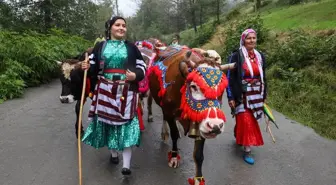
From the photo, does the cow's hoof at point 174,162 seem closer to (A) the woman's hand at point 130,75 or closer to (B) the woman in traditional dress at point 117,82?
(B) the woman in traditional dress at point 117,82

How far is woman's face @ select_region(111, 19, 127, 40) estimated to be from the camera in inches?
148

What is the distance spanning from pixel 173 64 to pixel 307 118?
429 centimetres

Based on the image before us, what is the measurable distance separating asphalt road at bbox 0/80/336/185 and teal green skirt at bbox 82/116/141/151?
1.46ft

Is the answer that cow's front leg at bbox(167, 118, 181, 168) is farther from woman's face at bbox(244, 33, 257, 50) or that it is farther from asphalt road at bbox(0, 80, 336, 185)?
woman's face at bbox(244, 33, 257, 50)

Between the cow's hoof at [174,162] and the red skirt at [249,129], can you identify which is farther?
the red skirt at [249,129]

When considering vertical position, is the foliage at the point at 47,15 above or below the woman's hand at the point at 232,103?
above

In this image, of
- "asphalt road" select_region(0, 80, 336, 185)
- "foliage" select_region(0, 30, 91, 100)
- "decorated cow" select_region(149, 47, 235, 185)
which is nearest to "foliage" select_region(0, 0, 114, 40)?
"foliage" select_region(0, 30, 91, 100)

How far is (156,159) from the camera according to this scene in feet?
15.6

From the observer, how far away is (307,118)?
6938 mm

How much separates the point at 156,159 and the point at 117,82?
1553 millimetres

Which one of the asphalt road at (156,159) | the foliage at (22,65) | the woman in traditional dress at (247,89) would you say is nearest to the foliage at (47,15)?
the foliage at (22,65)

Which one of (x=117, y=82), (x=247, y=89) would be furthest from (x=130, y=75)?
(x=247, y=89)

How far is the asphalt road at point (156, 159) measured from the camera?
13.5 ft

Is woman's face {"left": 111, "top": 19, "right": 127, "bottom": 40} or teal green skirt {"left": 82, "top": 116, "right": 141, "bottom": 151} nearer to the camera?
woman's face {"left": 111, "top": 19, "right": 127, "bottom": 40}
